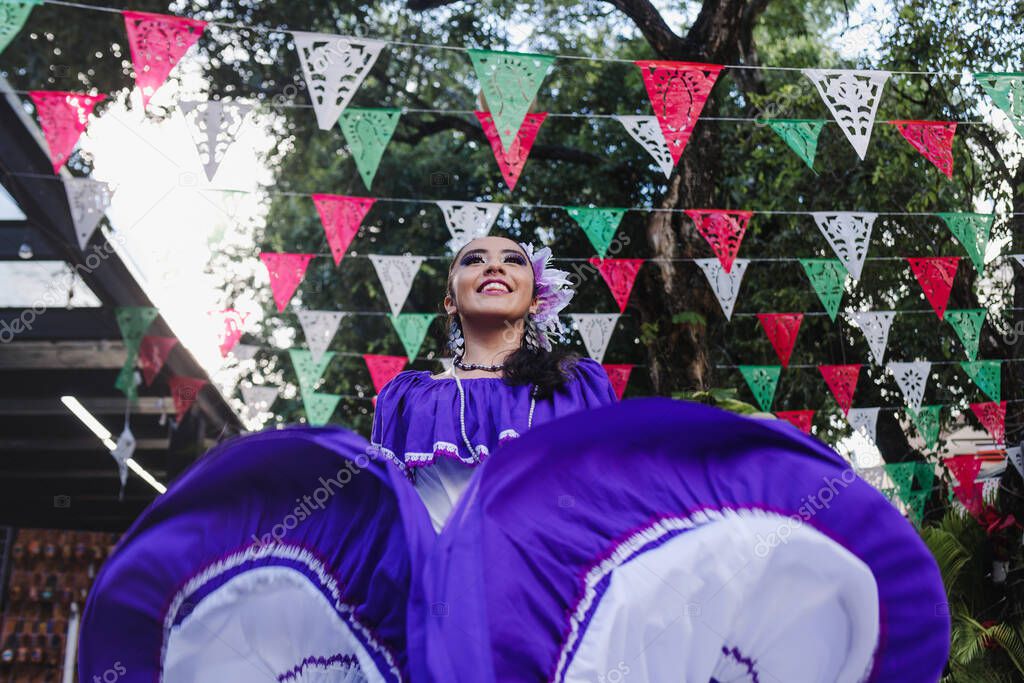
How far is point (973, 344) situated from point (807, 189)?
2.21 meters

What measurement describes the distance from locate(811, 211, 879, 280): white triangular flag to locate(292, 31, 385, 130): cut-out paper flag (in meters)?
3.08

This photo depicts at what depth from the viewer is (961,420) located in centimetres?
1024

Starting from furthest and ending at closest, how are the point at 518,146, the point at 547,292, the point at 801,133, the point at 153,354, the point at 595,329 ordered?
the point at 595,329, the point at 153,354, the point at 801,133, the point at 518,146, the point at 547,292

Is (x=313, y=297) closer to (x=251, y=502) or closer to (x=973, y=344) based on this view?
(x=973, y=344)

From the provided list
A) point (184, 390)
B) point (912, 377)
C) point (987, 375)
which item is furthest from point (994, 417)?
point (184, 390)

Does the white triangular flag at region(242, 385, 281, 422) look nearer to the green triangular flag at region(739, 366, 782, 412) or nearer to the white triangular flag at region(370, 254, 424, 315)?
the white triangular flag at region(370, 254, 424, 315)

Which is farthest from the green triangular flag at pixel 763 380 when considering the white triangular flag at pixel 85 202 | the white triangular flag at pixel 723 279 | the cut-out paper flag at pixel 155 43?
the cut-out paper flag at pixel 155 43

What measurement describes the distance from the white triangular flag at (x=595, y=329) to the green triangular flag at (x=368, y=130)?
2473 mm

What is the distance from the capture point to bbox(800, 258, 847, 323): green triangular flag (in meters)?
7.35

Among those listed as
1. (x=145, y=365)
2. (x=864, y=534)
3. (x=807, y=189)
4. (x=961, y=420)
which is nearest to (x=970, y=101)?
(x=807, y=189)

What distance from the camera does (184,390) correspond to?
26.8 feet

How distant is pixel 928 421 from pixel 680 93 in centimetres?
464

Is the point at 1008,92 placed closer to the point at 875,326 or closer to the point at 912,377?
the point at 875,326

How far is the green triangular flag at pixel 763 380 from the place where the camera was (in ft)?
Answer: 27.6
